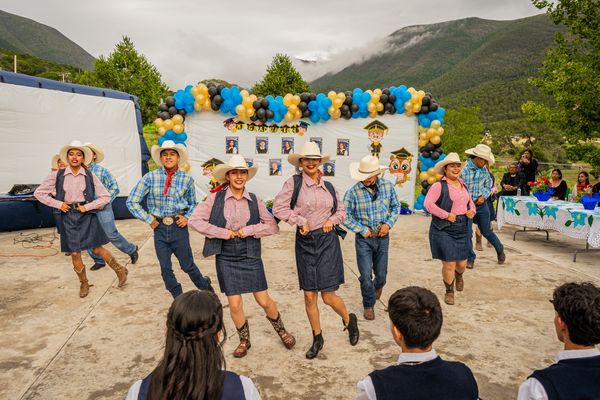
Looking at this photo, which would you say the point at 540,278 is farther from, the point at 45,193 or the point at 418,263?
the point at 45,193

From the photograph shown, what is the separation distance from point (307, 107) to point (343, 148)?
154cm

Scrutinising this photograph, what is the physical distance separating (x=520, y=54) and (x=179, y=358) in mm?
103265

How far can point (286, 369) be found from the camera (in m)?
3.45

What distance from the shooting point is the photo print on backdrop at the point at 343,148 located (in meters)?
11.7

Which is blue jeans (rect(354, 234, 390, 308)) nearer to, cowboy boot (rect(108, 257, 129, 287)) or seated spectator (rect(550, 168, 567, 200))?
cowboy boot (rect(108, 257, 129, 287))

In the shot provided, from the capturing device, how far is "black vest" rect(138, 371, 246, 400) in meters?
1.51

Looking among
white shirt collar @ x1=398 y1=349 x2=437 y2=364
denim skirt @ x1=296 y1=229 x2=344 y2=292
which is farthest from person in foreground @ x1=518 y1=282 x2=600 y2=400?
denim skirt @ x1=296 y1=229 x2=344 y2=292

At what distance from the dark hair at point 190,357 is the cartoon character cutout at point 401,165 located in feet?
35.6

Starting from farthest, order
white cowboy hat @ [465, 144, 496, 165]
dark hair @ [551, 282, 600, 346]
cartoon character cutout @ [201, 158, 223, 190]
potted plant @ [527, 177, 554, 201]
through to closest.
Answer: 1. cartoon character cutout @ [201, 158, 223, 190]
2. potted plant @ [527, 177, 554, 201]
3. white cowboy hat @ [465, 144, 496, 165]
4. dark hair @ [551, 282, 600, 346]

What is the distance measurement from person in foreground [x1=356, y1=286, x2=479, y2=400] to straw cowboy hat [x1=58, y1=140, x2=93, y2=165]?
4.69 metres

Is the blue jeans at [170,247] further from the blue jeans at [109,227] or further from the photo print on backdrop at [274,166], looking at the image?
the photo print on backdrop at [274,166]

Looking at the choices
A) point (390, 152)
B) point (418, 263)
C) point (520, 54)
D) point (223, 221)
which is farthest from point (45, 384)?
point (520, 54)

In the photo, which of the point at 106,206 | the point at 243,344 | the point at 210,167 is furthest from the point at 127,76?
the point at 243,344

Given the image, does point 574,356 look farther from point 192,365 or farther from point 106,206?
point 106,206
